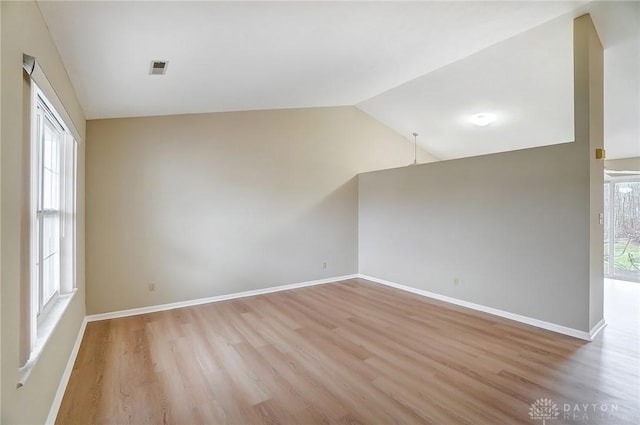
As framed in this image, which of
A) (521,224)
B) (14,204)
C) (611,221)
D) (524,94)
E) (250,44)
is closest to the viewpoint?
(14,204)

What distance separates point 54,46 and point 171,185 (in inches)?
92.3

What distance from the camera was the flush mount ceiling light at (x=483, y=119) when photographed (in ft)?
17.2

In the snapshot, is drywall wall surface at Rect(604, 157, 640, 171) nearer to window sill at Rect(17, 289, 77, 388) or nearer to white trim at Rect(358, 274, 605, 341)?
white trim at Rect(358, 274, 605, 341)

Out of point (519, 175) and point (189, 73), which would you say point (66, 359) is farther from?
point (519, 175)

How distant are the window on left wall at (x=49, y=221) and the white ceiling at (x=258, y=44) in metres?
0.54

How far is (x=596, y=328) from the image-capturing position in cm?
326

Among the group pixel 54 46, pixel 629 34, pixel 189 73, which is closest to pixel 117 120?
pixel 189 73

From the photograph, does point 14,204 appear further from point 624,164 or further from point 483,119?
point 624,164

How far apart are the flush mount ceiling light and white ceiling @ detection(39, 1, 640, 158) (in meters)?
1.53

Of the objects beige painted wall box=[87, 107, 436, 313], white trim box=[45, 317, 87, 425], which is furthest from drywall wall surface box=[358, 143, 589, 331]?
white trim box=[45, 317, 87, 425]

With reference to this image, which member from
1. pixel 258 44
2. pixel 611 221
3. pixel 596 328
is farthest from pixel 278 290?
pixel 611 221

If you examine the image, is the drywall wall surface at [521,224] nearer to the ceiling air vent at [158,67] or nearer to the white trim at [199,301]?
the white trim at [199,301]

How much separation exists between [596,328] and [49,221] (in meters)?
5.12

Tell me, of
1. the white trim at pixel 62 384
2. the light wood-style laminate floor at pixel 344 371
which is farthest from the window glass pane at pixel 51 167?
the light wood-style laminate floor at pixel 344 371
